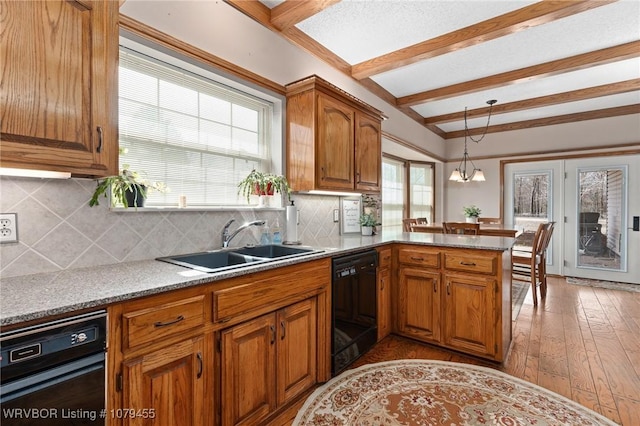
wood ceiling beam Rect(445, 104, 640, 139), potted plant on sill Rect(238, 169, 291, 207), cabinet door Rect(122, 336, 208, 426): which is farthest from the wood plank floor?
wood ceiling beam Rect(445, 104, 640, 139)

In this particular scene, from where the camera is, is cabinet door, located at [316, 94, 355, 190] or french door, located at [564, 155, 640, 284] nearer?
cabinet door, located at [316, 94, 355, 190]

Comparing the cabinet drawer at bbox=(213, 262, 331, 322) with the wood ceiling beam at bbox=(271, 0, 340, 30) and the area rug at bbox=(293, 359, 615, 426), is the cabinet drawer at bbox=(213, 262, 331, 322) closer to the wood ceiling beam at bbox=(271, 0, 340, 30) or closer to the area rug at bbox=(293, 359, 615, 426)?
the area rug at bbox=(293, 359, 615, 426)

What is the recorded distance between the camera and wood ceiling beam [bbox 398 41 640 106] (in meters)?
2.94

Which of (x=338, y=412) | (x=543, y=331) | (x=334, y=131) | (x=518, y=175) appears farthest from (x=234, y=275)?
(x=518, y=175)

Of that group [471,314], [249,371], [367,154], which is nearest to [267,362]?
[249,371]

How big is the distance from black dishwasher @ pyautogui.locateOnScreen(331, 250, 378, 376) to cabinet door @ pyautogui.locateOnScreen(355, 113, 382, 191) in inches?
34.5

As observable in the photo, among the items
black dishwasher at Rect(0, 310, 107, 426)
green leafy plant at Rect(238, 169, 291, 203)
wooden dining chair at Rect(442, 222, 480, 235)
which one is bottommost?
black dishwasher at Rect(0, 310, 107, 426)

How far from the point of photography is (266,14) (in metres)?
2.43

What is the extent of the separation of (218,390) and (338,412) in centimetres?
75

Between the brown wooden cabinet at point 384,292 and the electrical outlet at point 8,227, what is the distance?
7.21 feet

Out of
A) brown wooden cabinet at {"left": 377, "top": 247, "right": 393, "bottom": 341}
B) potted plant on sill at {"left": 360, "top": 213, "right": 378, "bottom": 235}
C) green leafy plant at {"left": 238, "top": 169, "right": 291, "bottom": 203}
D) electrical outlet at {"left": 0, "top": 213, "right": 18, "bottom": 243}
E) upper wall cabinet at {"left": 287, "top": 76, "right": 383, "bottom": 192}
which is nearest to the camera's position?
electrical outlet at {"left": 0, "top": 213, "right": 18, "bottom": 243}

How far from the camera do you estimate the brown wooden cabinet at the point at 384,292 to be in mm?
2607

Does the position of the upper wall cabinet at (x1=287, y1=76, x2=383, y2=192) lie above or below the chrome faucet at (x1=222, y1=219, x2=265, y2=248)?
above

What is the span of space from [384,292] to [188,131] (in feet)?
6.48
